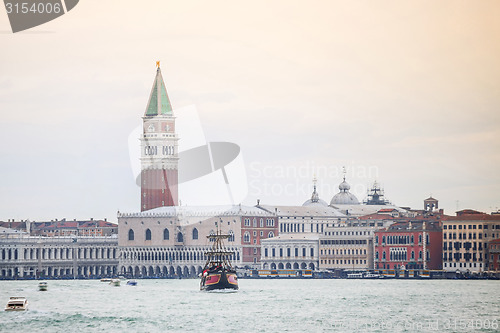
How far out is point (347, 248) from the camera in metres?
151

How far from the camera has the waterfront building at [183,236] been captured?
519ft

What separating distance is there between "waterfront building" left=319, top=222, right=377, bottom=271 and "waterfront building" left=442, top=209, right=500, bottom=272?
29.4 ft

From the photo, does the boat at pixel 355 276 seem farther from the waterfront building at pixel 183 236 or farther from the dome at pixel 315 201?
the dome at pixel 315 201

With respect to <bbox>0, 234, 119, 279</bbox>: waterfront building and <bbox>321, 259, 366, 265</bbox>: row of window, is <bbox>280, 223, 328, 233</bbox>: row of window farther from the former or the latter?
<bbox>0, 234, 119, 279</bbox>: waterfront building

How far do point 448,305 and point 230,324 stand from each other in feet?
61.3

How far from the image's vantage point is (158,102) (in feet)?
552

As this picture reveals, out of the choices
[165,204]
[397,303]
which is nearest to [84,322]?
[397,303]

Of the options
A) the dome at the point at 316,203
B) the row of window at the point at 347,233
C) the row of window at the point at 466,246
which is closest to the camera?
the row of window at the point at 466,246

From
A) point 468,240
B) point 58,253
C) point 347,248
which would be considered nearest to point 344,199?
point 347,248

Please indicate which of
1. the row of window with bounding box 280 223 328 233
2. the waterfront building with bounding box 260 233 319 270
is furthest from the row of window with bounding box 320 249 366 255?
the row of window with bounding box 280 223 328 233

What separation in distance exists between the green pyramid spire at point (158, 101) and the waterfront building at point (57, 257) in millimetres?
14469

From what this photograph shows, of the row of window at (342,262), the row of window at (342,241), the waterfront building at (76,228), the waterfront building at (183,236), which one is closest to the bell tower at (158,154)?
the waterfront building at (183,236)

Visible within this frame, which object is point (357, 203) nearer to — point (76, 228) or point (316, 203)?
point (316, 203)

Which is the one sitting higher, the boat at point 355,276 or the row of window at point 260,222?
the row of window at point 260,222
